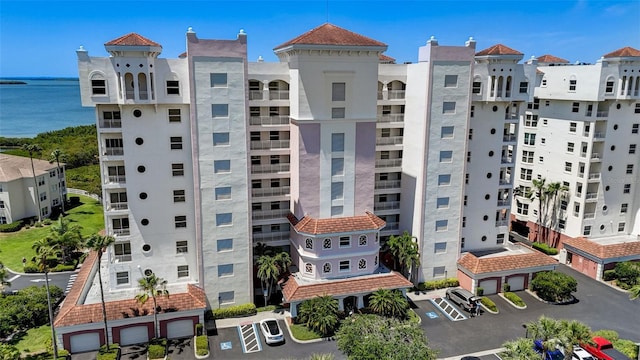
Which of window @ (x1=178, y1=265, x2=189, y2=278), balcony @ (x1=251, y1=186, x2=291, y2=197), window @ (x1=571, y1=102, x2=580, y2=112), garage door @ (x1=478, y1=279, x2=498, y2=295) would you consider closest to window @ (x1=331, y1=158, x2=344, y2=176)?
balcony @ (x1=251, y1=186, x2=291, y2=197)

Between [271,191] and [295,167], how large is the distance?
14.3 ft

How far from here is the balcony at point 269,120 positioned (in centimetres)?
4550

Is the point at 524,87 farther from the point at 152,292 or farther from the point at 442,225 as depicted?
the point at 152,292

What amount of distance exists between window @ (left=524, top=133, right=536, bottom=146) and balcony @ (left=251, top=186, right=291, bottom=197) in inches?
1501

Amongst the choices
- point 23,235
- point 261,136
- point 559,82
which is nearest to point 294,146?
point 261,136

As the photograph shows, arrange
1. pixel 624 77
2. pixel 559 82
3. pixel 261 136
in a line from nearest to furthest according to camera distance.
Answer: pixel 261 136 → pixel 624 77 → pixel 559 82

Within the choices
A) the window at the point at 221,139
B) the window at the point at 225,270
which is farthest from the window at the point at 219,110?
the window at the point at 225,270

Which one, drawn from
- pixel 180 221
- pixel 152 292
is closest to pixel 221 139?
pixel 180 221

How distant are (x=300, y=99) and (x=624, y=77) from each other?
40.0 metres

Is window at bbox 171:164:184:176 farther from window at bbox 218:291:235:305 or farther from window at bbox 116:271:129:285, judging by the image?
window at bbox 218:291:235:305

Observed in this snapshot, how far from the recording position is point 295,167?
44.9 m

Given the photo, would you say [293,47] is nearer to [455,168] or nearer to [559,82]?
[455,168]

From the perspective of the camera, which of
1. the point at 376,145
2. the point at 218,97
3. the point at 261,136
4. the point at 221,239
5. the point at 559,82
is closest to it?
the point at 218,97

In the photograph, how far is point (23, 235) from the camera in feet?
225
